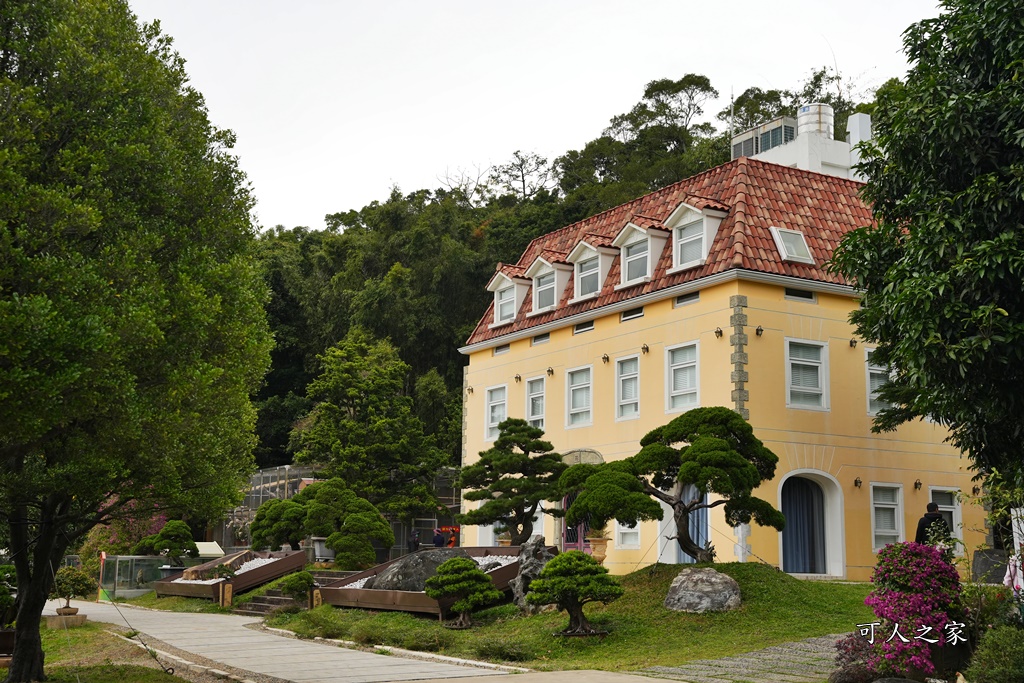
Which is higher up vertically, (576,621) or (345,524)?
(345,524)

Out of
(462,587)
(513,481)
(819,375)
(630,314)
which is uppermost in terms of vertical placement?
(630,314)

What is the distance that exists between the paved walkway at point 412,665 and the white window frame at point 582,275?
11769 millimetres

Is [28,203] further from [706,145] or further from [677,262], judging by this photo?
[706,145]

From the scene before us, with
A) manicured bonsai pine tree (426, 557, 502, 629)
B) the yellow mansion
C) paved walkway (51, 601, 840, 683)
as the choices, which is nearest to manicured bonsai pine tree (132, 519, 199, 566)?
the yellow mansion

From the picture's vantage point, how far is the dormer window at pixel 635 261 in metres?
25.1

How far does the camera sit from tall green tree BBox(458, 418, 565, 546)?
2109 centimetres

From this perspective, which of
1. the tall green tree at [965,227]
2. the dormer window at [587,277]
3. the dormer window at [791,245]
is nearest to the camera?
the tall green tree at [965,227]

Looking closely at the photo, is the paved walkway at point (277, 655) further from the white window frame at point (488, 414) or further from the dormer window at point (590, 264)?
the dormer window at point (590, 264)

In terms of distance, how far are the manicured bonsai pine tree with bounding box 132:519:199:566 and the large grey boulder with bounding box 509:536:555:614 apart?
16.2m

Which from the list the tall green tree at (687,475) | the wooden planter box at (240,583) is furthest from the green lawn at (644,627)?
the wooden planter box at (240,583)

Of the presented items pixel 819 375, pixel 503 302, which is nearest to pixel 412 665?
pixel 819 375

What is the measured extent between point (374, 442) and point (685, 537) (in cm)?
1670

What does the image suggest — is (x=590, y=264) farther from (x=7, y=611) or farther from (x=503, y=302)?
(x=7, y=611)

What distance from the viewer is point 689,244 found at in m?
24.0
